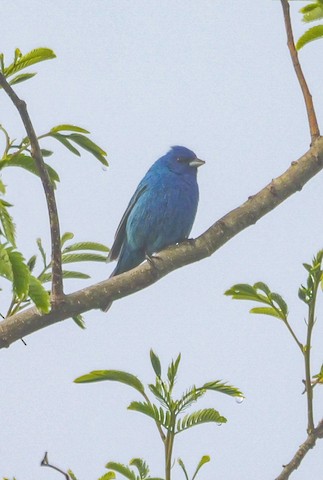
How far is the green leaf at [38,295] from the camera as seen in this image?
3.33 metres

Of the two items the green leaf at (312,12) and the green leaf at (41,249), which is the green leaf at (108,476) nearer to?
the green leaf at (41,249)

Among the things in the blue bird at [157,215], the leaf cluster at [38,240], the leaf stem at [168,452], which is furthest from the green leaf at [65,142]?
the blue bird at [157,215]

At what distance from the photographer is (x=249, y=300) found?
384 centimetres

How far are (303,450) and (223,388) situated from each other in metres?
0.65

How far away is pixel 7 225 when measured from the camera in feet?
12.3

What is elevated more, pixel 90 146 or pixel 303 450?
pixel 90 146

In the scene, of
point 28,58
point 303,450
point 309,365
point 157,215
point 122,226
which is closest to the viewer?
point 303,450

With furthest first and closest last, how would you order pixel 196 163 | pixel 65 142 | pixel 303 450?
pixel 196 163, pixel 65 142, pixel 303 450

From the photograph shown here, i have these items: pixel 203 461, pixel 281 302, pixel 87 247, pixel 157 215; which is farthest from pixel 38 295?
pixel 157 215

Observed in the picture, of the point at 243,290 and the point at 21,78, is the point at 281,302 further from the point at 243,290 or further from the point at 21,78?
the point at 21,78

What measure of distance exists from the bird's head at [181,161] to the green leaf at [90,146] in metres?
4.64

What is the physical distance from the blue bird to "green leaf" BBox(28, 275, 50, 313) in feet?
15.6

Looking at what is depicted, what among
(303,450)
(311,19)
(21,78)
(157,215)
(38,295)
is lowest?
(303,450)

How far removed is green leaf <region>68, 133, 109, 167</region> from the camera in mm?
4273
